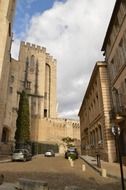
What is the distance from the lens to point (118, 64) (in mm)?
19047

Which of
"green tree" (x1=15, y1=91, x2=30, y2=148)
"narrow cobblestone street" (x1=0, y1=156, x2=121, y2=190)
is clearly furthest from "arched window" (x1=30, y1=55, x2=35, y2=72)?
"narrow cobblestone street" (x1=0, y1=156, x2=121, y2=190)

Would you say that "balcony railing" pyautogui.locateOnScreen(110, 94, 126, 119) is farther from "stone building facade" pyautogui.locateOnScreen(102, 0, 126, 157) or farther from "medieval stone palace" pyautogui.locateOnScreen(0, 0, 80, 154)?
"medieval stone palace" pyautogui.locateOnScreen(0, 0, 80, 154)

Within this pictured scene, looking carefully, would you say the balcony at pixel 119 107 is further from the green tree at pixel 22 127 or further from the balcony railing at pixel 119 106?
the green tree at pixel 22 127

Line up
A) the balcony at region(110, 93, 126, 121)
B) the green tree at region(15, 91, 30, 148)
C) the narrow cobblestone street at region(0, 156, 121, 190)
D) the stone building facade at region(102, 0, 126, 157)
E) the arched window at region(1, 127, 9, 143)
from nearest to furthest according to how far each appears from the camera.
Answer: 1. the narrow cobblestone street at region(0, 156, 121, 190)
2. the balcony at region(110, 93, 126, 121)
3. the stone building facade at region(102, 0, 126, 157)
4. the green tree at region(15, 91, 30, 148)
5. the arched window at region(1, 127, 9, 143)

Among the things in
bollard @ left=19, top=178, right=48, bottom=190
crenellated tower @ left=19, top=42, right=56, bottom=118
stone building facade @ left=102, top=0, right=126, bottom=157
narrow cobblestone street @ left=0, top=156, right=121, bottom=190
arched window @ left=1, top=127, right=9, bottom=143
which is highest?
crenellated tower @ left=19, top=42, right=56, bottom=118

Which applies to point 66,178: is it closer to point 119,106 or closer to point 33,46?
point 119,106

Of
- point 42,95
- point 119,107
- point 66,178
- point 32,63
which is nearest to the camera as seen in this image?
point 66,178

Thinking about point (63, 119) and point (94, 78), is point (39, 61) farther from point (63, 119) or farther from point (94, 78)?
point (94, 78)

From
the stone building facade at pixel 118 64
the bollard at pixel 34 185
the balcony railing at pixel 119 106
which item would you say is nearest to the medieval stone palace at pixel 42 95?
the stone building facade at pixel 118 64

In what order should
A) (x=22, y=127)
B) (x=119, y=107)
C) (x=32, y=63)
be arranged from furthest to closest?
1. (x=32, y=63)
2. (x=22, y=127)
3. (x=119, y=107)

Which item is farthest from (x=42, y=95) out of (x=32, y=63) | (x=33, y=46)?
(x=33, y=46)

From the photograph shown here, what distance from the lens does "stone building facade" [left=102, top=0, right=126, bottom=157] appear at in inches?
684

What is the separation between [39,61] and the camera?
242 feet

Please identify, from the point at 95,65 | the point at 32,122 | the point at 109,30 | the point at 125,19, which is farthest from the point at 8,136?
the point at 125,19
